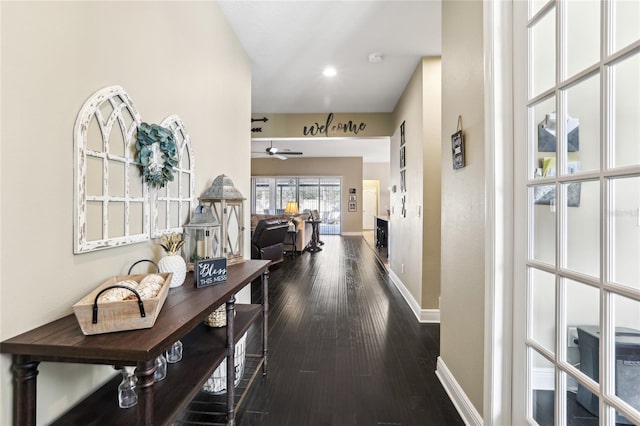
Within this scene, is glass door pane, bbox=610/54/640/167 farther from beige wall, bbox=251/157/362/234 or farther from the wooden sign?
beige wall, bbox=251/157/362/234

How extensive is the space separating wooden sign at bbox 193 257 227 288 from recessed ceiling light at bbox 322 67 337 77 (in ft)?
9.20

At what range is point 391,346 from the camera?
254 cm

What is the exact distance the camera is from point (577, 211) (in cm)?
104

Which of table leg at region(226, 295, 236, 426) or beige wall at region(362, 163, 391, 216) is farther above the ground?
beige wall at region(362, 163, 391, 216)

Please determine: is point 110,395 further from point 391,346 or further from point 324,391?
point 391,346

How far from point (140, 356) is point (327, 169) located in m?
11.0

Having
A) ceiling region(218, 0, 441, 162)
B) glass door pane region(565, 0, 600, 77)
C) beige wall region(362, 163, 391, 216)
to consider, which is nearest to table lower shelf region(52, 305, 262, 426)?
glass door pane region(565, 0, 600, 77)

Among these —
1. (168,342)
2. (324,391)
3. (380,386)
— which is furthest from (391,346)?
(168,342)

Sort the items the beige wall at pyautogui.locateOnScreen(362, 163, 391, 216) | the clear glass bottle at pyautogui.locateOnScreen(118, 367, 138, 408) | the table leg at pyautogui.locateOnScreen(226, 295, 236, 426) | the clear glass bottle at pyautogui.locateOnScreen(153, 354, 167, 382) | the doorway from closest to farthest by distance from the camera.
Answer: the clear glass bottle at pyautogui.locateOnScreen(118, 367, 138, 408), the clear glass bottle at pyautogui.locateOnScreen(153, 354, 167, 382), the table leg at pyautogui.locateOnScreen(226, 295, 236, 426), the beige wall at pyautogui.locateOnScreen(362, 163, 391, 216), the doorway

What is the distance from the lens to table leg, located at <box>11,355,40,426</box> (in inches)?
33.2

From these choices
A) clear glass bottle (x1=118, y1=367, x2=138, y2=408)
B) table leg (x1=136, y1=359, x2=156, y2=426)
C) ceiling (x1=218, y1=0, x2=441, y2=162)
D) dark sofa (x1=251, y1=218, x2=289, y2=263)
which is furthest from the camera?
dark sofa (x1=251, y1=218, x2=289, y2=263)

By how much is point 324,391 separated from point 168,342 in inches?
54.2

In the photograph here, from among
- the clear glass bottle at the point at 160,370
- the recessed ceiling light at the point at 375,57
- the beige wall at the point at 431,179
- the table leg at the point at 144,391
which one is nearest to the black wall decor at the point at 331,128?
the recessed ceiling light at the point at 375,57

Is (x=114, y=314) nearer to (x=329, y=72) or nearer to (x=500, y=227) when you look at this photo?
(x=500, y=227)
